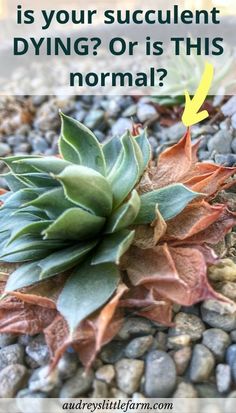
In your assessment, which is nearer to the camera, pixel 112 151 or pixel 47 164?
pixel 47 164

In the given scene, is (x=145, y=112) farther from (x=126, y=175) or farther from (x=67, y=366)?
(x=67, y=366)

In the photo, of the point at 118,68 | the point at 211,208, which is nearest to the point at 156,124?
the point at 118,68

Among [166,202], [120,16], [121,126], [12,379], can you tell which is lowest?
[12,379]

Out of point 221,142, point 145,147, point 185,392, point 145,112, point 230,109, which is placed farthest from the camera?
point 145,112

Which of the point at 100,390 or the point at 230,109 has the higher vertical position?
the point at 230,109

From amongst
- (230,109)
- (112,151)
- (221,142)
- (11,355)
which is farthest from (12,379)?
(230,109)

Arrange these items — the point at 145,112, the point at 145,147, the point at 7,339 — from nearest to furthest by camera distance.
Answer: the point at 7,339 < the point at 145,147 < the point at 145,112
